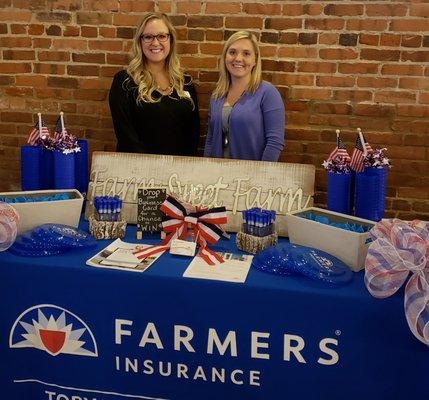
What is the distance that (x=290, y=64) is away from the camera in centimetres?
309

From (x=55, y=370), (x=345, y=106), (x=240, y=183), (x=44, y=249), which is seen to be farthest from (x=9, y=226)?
(x=345, y=106)

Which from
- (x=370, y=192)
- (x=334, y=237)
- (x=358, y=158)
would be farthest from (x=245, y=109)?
(x=334, y=237)

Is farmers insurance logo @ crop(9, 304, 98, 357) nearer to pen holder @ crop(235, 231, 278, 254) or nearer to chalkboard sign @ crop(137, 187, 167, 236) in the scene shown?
chalkboard sign @ crop(137, 187, 167, 236)

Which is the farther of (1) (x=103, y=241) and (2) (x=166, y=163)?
(2) (x=166, y=163)

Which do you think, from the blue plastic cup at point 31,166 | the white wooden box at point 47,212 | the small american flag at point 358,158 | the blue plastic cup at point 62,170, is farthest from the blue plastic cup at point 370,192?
the blue plastic cup at point 31,166

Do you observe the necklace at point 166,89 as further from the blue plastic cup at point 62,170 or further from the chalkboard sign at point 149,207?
the chalkboard sign at point 149,207

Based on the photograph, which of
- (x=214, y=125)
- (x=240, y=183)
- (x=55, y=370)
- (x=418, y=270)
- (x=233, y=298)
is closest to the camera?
(x=418, y=270)

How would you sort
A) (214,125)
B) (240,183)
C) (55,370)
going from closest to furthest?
1. (55,370)
2. (240,183)
3. (214,125)

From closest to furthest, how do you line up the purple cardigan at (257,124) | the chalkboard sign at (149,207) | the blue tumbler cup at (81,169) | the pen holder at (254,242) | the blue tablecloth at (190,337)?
the blue tablecloth at (190,337)
the pen holder at (254,242)
the chalkboard sign at (149,207)
the blue tumbler cup at (81,169)
the purple cardigan at (257,124)

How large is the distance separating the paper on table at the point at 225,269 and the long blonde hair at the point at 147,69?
1.23 metres

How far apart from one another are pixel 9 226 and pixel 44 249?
0.14 m

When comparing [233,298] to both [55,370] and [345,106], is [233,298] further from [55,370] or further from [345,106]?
[345,106]

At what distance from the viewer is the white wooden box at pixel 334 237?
1.81 metres

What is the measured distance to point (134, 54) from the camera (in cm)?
295
